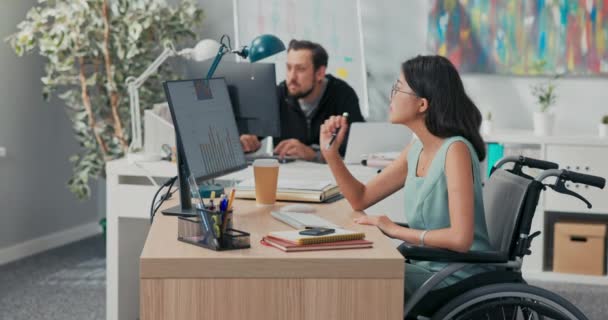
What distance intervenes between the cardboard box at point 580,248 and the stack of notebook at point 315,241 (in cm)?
284

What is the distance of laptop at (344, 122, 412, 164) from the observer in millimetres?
3650

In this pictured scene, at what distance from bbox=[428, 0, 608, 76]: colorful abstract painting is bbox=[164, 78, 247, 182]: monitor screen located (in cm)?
278

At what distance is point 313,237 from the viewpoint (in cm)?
203

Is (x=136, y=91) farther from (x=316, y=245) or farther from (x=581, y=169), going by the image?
(x=581, y=169)

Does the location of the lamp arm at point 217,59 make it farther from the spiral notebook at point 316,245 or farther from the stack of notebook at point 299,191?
the spiral notebook at point 316,245

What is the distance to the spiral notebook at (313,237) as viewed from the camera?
201 centimetres

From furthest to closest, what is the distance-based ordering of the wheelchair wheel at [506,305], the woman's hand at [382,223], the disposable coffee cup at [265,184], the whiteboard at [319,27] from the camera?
the whiteboard at [319,27] → the disposable coffee cup at [265,184] → the woman's hand at [382,223] → the wheelchair wheel at [506,305]

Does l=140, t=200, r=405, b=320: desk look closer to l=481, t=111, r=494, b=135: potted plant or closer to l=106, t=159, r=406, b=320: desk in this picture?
l=106, t=159, r=406, b=320: desk

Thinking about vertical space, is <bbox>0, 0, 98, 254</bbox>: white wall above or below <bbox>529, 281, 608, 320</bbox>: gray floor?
above

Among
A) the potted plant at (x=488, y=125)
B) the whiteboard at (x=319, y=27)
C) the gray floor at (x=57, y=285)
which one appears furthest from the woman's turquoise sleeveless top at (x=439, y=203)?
the whiteboard at (x=319, y=27)

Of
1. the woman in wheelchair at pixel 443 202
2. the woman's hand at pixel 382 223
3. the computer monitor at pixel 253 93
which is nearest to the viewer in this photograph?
the woman in wheelchair at pixel 443 202

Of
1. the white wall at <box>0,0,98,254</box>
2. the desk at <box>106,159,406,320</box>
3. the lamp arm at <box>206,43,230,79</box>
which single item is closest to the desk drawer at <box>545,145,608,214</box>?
the desk at <box>106,159,406,320</box>

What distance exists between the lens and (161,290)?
6.25ft

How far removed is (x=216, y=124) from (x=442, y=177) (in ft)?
2.19
